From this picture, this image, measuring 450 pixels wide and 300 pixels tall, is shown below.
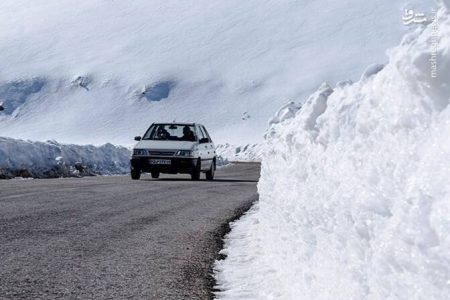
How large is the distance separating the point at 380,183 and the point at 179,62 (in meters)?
116

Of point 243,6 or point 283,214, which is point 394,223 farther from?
point 243,6

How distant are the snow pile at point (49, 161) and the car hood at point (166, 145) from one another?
456 centimetres

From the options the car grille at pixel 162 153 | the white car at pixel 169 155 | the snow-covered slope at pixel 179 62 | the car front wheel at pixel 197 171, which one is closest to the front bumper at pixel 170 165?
the white car at pixel 169 155

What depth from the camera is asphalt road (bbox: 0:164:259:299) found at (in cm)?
452

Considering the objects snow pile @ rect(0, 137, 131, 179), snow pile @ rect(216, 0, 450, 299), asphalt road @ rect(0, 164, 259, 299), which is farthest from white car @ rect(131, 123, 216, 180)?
snow pile @ rect(216, 0, 450, 299)

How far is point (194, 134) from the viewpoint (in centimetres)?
1758

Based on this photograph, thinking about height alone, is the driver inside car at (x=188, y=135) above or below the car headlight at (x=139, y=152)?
above

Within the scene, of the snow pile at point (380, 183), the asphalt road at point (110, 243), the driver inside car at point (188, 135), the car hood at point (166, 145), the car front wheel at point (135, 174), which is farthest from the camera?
the driver inside car at point (188, 135)

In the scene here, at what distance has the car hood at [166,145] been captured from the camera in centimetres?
1672

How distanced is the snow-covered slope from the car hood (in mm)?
79048

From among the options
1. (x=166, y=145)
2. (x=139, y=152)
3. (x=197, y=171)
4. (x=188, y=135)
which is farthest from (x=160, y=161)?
(x=188, y=135)

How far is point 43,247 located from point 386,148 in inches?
170

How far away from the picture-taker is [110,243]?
6355mm

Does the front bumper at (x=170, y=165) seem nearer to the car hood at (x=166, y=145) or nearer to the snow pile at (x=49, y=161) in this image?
the car hood at (x=166, y=145)
